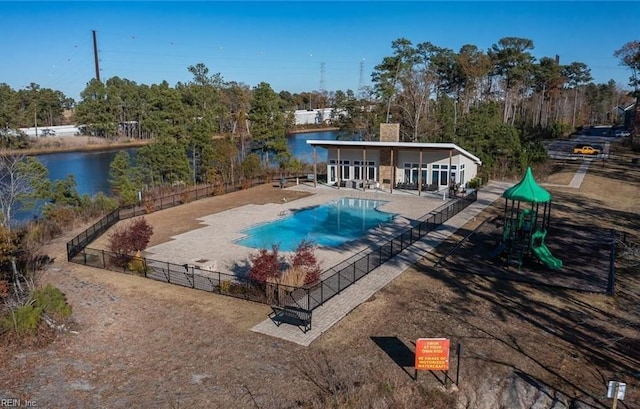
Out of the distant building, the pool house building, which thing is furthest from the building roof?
the distant building

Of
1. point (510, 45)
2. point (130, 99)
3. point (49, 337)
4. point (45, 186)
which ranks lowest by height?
point (49, 337)

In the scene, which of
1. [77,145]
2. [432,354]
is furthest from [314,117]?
[432,354]

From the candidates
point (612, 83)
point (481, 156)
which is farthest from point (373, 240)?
point (612, 83)

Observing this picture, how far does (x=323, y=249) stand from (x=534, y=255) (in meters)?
8.27

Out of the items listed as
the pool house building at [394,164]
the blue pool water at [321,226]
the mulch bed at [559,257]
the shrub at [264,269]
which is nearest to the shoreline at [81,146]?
the pool house building at [394,164]

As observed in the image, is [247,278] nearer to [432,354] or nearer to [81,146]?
[432,354]

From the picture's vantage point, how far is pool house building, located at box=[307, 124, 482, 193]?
31.8m

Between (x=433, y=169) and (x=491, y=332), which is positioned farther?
(x=433, y=169)

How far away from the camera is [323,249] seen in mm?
19531

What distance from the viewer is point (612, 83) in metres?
111

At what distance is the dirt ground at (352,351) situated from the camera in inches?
352

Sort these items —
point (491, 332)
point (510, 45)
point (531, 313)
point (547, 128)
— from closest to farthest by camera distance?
point (491, 332), point (531, 313), point (510, 45), point (547, 128)

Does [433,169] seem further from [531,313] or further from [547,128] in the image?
[547,128]

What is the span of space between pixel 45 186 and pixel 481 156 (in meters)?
32.0
